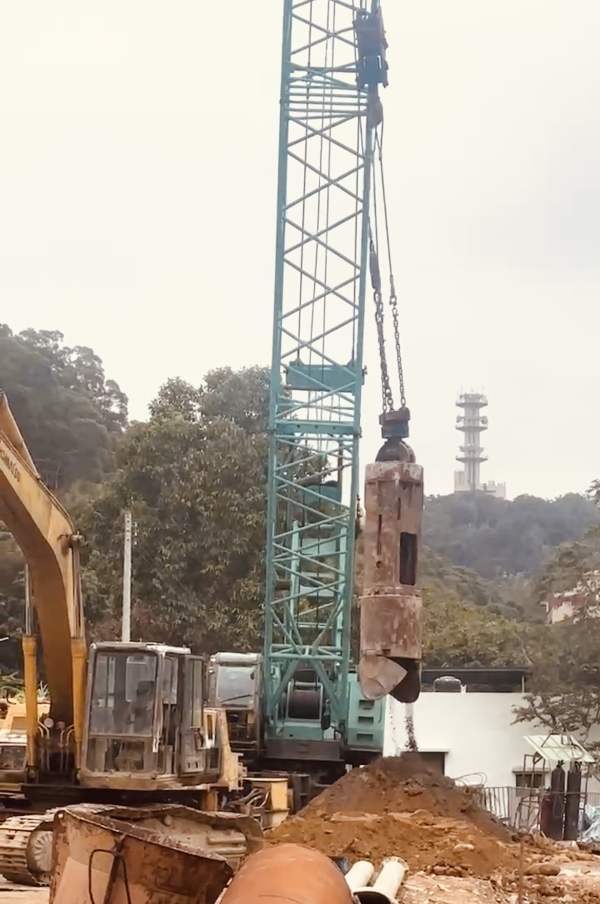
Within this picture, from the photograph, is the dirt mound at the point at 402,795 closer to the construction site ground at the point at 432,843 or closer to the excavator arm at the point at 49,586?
the construction site ground at the point at 432,843

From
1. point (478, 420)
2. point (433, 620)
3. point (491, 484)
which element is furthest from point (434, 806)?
point (478, 420)

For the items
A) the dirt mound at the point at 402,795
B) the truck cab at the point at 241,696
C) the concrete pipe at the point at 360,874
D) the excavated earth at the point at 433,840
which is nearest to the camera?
the concrete pipe at the point at 360,874

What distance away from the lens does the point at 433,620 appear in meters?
41.1

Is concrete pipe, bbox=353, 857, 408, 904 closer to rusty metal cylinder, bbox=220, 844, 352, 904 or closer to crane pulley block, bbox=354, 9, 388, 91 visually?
rusty metal cylinder, bbox=220, 844, 352, 904

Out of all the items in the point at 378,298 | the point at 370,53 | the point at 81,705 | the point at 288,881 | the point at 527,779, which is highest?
the point at 370,53

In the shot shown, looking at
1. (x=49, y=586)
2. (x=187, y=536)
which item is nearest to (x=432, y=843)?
(x=49, y=586)

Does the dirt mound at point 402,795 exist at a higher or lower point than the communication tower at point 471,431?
lower

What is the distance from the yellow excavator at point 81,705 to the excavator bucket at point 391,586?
5.83 ft

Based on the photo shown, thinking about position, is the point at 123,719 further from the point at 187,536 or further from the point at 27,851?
the point at 187,536

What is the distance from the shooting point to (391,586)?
1259 centimetres

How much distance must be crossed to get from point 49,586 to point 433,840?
410cm

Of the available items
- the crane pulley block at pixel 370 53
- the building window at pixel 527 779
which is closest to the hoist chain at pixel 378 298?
the crane pulley block at pixel 370 53

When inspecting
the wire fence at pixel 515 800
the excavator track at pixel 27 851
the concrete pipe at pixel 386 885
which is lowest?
the wire fence at pixel 515 800

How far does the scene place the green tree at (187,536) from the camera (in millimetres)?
32188
